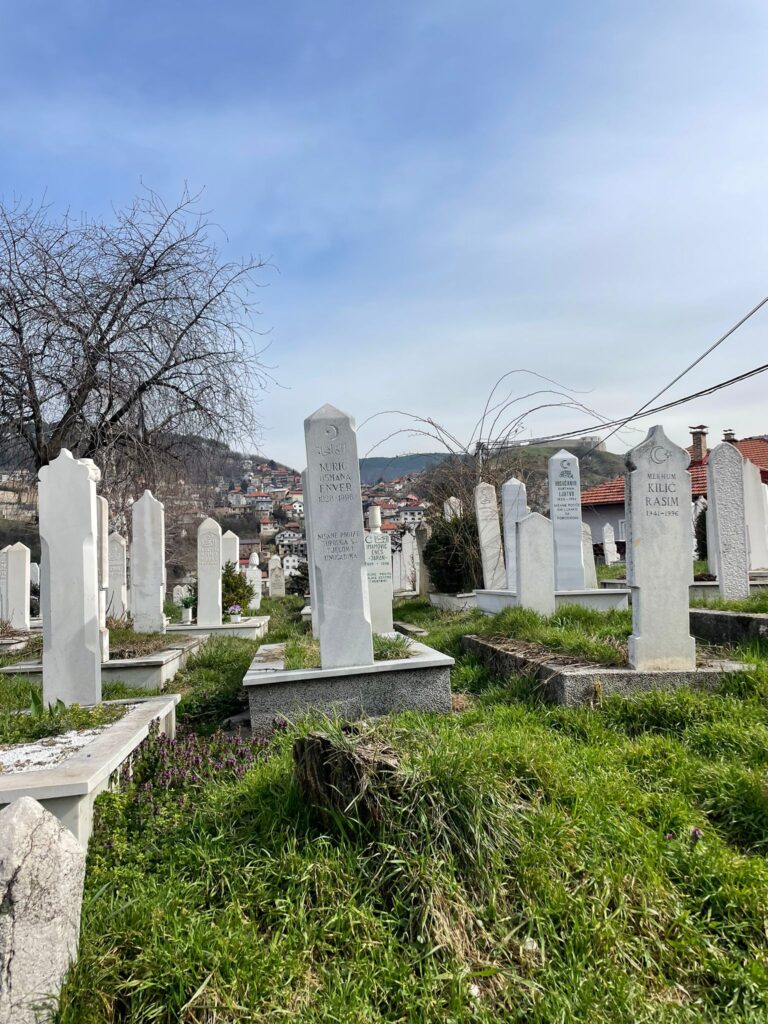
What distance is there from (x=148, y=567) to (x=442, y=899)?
1009 centimetres

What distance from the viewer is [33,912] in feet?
8.18

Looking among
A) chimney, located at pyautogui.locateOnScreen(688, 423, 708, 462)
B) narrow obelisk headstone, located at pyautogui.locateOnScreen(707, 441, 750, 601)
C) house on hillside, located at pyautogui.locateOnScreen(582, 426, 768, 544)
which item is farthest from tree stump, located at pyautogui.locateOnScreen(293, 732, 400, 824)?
chimney, located at pyautogui.locateOnScreen(688, 423, 708, 462)

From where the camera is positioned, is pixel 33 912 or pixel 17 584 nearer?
pixel 33 912

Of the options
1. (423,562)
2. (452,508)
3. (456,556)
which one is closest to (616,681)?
(456,556)

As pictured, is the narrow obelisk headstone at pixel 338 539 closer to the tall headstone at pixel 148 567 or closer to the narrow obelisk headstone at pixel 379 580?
the narrow obelisk headstone at pixel 379 580

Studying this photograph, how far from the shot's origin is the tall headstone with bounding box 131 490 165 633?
1196 cm

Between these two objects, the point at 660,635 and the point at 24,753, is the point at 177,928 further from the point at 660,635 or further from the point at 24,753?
the point at 660,635

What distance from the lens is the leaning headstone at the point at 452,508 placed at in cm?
1777

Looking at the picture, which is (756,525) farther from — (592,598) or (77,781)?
(77,781)

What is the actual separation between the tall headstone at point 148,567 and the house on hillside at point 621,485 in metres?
20.5

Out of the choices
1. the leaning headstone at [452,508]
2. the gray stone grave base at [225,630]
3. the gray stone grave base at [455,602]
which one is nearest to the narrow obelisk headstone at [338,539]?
the gray stone grave base at [225,630]

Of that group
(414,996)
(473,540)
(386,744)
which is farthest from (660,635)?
(473,540)

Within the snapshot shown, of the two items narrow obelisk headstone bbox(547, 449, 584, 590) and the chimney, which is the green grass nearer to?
narrow obelisk headstone bbox(547, 449, 584, 590)

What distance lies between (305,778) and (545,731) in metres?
2.26
